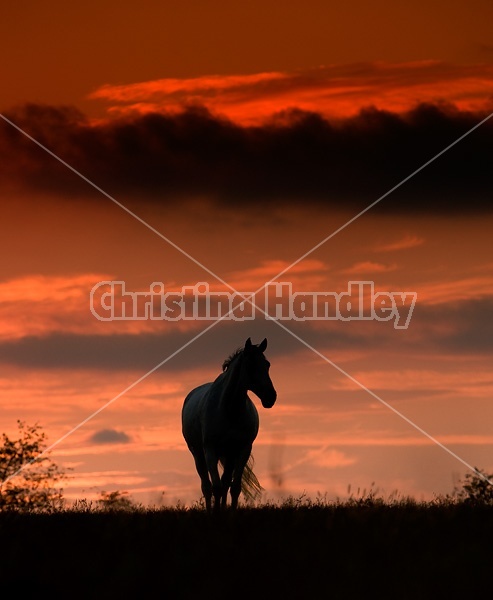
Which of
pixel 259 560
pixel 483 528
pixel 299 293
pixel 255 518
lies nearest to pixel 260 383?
pixel 255 518

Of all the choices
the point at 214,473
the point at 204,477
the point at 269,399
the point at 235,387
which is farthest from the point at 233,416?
the point at 204,477

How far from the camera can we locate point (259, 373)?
52.3 feet

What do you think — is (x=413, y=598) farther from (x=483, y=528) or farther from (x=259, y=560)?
(x=483, y=528)

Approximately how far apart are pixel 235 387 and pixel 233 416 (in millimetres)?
563

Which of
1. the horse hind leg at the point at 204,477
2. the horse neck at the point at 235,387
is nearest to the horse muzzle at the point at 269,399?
the horse neck at the point at 235,387

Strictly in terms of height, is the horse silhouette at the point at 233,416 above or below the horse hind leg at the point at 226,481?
above

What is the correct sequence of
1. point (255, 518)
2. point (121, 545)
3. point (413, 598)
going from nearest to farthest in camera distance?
point (413, 598) < point (121, 545) < point (255, 518)

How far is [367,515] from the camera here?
41.8ft

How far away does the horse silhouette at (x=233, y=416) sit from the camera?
52.4ft

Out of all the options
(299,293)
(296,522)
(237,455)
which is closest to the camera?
(296,522)

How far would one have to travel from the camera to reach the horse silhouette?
15984 mm

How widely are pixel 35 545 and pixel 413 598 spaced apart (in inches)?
176

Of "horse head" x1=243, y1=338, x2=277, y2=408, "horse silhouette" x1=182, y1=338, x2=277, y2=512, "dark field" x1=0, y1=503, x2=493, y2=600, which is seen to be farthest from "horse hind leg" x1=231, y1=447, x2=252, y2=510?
"dark field" x1=0, y1=503, x2=493, y2=600

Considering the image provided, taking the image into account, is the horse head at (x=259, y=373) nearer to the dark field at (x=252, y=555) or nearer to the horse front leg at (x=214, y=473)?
the horse front leg at (x=214, y=473)
